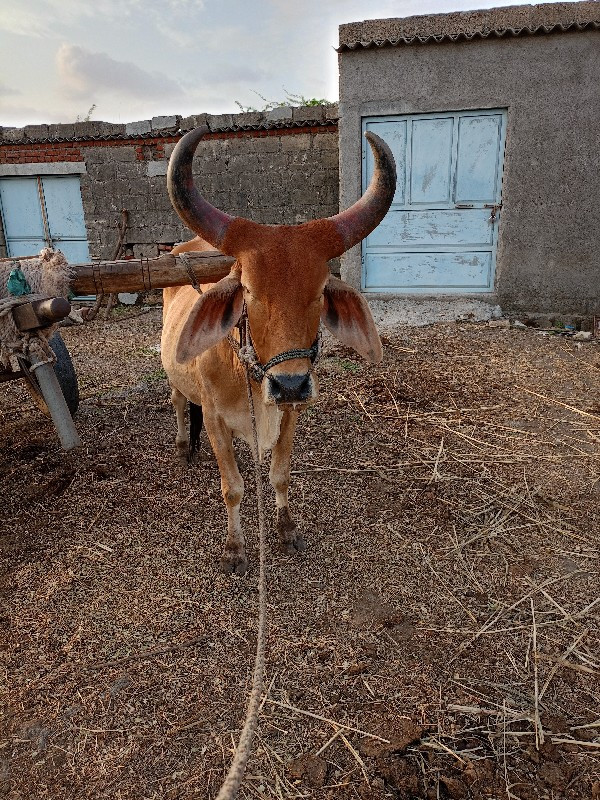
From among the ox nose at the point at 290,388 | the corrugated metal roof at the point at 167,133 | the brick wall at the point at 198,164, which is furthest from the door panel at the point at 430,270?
the ox nose at the point at 290,388

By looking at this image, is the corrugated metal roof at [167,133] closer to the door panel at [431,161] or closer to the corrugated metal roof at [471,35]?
the corrugated metal roof at [471,35]

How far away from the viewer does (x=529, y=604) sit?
2.51 meters

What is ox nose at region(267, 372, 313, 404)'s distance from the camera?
1.95 m

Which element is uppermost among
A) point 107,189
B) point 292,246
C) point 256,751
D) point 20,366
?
point 107,189

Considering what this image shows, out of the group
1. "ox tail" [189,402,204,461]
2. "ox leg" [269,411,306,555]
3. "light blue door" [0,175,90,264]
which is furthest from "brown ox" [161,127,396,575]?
"light blue door" [0,175,90,264]

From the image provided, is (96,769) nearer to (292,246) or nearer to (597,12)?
(292,246)

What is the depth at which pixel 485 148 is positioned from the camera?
7113mm

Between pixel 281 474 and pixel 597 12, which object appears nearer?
pixel 281 474

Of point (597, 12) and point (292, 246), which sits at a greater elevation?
point (597, 12)

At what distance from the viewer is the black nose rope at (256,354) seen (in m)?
1.97

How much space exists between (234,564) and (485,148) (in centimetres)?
642

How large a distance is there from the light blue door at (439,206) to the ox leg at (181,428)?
15.0 feet

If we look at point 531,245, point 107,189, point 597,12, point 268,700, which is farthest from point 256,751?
point 107,189

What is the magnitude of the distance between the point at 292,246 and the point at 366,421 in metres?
2.59
